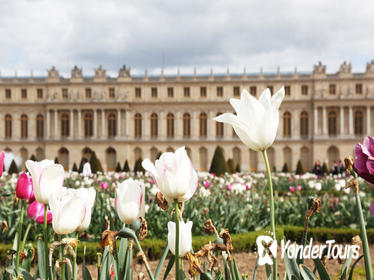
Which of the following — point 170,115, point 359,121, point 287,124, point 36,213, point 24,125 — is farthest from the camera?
point 24,125

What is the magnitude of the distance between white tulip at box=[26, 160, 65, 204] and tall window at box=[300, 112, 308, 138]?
3682 cm

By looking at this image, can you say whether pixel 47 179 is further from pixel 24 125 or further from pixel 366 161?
pixel 24 125

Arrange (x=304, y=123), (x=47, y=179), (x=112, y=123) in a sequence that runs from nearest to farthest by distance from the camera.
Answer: (x=47, y=179) < (x=304, y=123) < (x=112, y=123)

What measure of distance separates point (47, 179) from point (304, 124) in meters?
36.9

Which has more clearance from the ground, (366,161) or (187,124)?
(187,124)

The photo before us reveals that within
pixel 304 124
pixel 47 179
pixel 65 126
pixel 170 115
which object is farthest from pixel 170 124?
pixel 47 179

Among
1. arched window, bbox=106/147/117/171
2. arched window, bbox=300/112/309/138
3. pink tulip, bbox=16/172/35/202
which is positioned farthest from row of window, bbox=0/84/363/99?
→ pink tulip, bbox=16/172/35/202

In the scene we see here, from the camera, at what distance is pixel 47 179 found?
6.09ft

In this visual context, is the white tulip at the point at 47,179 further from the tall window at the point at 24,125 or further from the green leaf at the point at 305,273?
the tall window at the point at 24,125

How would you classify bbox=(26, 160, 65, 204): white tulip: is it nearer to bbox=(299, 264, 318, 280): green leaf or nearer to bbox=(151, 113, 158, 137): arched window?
bbox=(299, 264, 318, 280): green leaf

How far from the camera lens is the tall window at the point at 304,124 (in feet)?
122

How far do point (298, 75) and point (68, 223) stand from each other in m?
37.3

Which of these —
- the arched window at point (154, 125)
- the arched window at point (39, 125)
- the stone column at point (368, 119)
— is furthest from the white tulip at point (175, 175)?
the arched window at point (39, 125)

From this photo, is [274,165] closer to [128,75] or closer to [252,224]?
[128,75]
